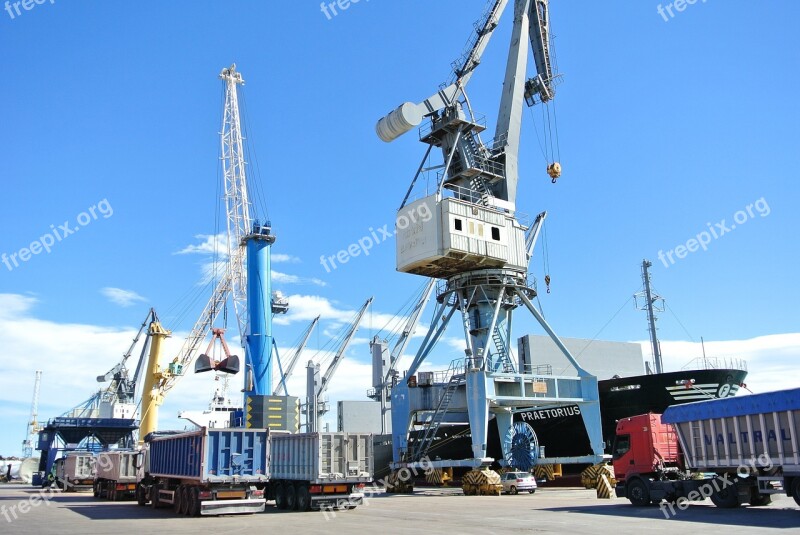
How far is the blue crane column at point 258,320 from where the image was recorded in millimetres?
50500

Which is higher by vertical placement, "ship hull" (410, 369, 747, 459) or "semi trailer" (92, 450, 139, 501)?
"ship hull" (410, 369, 747, 459)

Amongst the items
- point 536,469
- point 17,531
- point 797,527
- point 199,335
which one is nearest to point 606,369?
point 536,469

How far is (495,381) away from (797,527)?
70.9 feet

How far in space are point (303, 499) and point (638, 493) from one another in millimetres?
11383

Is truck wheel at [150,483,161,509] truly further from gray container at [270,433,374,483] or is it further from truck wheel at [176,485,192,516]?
gray container at [270,433,374,483]

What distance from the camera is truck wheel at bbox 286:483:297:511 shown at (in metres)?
23.4

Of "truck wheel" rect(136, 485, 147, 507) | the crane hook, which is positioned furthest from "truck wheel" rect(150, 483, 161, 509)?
the crane hook

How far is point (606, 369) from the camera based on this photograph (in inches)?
2795

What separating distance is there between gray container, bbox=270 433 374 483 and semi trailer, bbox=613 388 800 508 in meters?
9.05

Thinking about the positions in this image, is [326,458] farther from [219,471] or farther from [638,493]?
[638,493]

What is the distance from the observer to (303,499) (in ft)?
74.8

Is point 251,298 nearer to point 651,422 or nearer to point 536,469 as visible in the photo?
point 536,469

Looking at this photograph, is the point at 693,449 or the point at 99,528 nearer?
the point at 99,528

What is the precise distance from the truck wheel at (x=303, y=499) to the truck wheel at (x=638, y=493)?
11.0 meters
